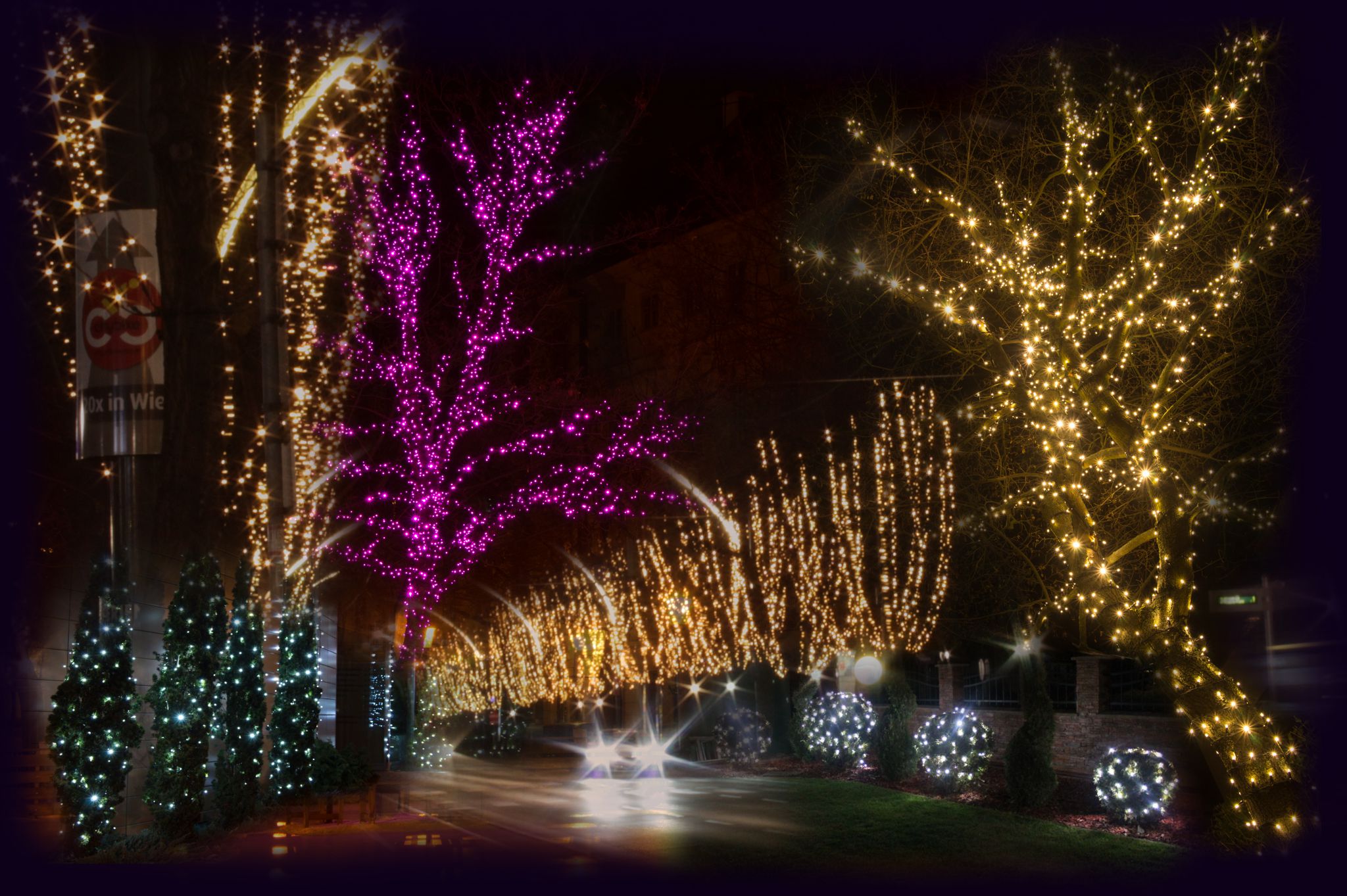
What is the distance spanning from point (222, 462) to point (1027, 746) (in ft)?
34.6

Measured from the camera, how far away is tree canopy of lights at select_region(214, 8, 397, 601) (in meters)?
14.0

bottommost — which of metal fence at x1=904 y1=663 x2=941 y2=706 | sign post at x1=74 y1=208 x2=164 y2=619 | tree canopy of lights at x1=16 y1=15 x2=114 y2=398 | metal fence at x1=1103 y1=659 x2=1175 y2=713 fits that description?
metal fence at x1=904 y1=663 x2=941 y2=706

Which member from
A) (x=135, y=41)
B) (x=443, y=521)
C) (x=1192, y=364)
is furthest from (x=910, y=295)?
(x=443, y=521)

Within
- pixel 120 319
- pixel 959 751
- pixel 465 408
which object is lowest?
pixel 959 751

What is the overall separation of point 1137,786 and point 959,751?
15.6 feet

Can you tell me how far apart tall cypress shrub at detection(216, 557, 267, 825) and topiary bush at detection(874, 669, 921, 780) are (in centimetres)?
1052

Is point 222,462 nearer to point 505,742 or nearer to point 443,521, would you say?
point 443,521

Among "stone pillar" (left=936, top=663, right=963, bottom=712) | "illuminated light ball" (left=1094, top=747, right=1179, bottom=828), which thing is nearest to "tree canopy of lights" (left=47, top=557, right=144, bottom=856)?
"illuminated light ball" (left=1094, top=747, right=1179, bottom=828)

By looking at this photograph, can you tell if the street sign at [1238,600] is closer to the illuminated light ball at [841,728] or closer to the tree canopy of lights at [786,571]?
the tree canopy of lights at [786,571]

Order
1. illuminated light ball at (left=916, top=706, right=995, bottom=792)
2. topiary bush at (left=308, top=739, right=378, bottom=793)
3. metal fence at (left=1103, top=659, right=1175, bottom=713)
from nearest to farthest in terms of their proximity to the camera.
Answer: topiary bush at (left=308, top=739, right=378, bottom=793) → metal fence at (left=1103, top=659, right=1175, bottom=713) → illuminated light ball at (left=916, top=706, right=995, bottom=792)

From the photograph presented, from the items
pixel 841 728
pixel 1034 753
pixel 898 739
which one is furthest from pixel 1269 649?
pixel 841 728

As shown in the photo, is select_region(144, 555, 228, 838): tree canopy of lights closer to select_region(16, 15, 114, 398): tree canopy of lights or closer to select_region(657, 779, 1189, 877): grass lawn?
select_region(16, 15, 114, 398): tree canopy of lights

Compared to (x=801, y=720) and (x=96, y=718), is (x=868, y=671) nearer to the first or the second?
(x=801, y=720)

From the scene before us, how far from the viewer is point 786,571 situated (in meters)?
25.3
